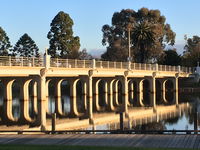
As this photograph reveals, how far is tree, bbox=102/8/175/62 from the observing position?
3853 inches

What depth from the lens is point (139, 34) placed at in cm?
9656

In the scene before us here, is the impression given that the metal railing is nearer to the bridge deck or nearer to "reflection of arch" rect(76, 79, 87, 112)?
"reflection of arch" rect(76, 79, 87, 112)

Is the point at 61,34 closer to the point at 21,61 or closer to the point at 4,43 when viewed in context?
the point at 4,43

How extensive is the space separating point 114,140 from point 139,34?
80.5 meters

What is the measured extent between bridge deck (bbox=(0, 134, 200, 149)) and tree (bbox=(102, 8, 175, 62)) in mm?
79014

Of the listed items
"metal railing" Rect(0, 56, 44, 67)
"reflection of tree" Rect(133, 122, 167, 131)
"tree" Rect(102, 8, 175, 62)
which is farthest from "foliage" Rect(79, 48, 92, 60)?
"reflection of tree" Rect(133, 122, 167, 131)

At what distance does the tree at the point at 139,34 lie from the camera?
9788 centimetres

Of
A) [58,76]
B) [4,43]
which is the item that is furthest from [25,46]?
[58,76]

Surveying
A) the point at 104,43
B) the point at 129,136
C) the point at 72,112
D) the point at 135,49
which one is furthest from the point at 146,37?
the point at 129,136

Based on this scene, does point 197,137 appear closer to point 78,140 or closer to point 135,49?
point 78,140

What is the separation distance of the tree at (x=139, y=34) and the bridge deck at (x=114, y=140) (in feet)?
259

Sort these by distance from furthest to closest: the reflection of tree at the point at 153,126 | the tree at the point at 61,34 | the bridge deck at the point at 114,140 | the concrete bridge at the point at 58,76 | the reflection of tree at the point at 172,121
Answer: the tree at the point at 61,34, the concrete bridge at the point at 58,76, the reflection of tree at the point at 172,121, the reflection of tree at the point at 153,126, the bridge deck at the point at 114,140

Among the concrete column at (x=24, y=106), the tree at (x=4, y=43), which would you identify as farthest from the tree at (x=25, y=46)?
the concrete column at (x=24, y=106)

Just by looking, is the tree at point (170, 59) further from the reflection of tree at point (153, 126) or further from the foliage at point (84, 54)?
the reflection of tree at point (153, 126)
